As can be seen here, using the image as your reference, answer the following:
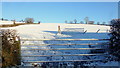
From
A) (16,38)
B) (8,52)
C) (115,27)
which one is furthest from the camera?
(115,27)

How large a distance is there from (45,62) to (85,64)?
1254 mm

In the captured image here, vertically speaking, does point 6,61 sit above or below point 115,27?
below

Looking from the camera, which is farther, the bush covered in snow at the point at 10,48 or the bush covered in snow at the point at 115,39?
the bush covered in snow at the point at 115,39

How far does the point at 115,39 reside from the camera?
19.0 ft

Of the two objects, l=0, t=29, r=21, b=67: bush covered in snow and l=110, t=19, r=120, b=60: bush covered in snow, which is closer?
l=0, t=29, r=21, b=67: bush covered in snow

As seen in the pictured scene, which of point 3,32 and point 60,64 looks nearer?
point 3,32

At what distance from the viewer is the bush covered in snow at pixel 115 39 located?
575 centimetres

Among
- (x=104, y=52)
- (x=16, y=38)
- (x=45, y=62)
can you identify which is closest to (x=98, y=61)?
(x=104, y=52)

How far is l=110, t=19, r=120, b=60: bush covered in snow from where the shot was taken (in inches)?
227

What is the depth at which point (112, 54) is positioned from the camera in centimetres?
591

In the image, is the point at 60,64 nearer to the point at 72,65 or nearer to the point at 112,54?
the point at 72,65

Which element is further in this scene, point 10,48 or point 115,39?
point 115,39

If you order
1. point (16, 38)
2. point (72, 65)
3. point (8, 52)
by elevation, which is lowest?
point (72, 65)

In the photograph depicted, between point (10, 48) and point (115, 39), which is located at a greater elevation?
point (115, 39)
